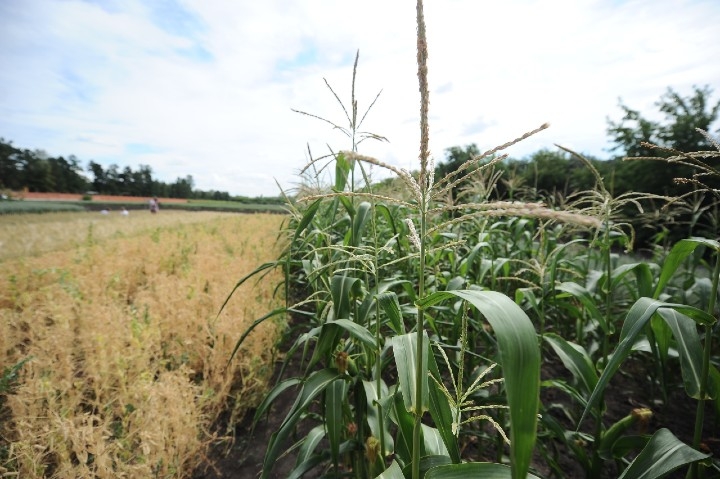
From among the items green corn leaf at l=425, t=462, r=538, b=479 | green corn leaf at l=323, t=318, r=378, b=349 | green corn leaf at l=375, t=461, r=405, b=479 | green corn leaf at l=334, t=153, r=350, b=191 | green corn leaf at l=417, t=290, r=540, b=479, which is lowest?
green corn leaf at l=375, t=461, r=405, b=479

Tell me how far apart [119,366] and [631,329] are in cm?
270

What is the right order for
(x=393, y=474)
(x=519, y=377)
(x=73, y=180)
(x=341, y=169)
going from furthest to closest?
(x=73, y=180) < (x=341, y=169) < (x=393, y=474) < (x=519, y=377)

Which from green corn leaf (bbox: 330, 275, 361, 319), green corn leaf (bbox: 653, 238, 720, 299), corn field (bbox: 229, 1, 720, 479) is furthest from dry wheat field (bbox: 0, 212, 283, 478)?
green corn leaf (bbox: 653, 238, 720, 299)

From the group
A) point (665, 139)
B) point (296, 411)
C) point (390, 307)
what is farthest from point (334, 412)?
point (665, 139)

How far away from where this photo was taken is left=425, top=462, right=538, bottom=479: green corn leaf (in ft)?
2.10

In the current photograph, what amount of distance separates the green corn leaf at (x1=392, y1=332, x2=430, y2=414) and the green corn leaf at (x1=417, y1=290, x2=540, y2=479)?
22 cm

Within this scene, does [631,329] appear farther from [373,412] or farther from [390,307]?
[373,412]

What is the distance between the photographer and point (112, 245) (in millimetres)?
5691

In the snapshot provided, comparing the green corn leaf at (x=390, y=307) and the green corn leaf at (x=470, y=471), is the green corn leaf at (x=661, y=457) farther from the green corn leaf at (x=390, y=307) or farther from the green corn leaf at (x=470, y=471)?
the green corn leaf at (x=390, y=307)

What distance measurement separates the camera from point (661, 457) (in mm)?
899

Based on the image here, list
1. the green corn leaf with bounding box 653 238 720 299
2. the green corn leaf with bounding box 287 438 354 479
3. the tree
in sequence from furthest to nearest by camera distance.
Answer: the tree < the green corn leaf with bounding box 287 438 354 479 < the green corn leaf with bounding box 653 238 720 299

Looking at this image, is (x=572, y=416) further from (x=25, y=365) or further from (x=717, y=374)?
(x=25, y=365)

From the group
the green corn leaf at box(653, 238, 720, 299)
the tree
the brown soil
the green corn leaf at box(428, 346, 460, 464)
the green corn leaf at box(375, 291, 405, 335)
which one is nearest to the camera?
the green corn leaf at box(428, 346, 460, 464)

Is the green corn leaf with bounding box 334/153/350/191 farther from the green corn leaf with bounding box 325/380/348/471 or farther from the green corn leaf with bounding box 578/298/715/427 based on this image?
the green corn leaf with bounding box 578/298/715/427
